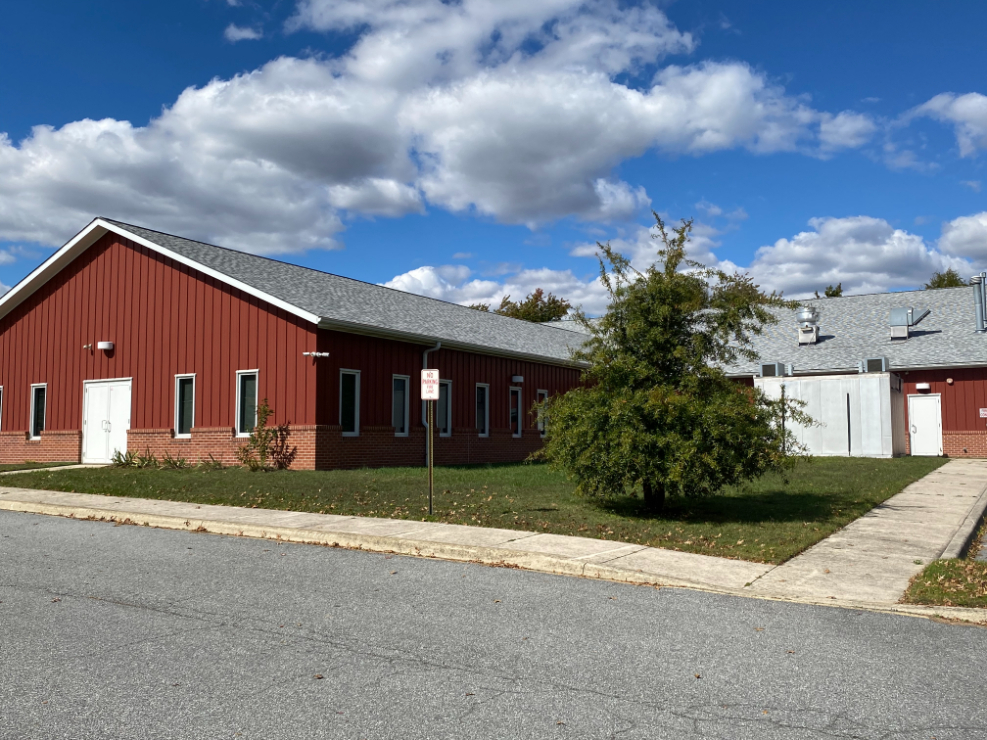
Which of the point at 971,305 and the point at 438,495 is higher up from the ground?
the point at 971,305

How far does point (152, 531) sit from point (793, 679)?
910cm

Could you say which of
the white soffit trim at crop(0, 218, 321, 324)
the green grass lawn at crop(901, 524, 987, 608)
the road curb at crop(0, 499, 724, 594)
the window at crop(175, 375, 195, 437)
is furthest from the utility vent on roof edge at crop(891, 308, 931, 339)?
the road curb at crop(0, 499, 724, 594)

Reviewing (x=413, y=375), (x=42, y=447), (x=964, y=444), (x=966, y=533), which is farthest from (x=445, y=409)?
(x=964, y=444)

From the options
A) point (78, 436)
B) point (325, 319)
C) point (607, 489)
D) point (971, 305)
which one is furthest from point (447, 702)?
point (971, 305)

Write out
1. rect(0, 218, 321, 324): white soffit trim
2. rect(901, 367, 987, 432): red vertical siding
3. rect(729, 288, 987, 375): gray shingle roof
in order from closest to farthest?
rect(0, 218, 321, 324): white soffit trim → rect(901, 367, 987, 432): red vertical siding → rect(729, 288, 987, 375): gray shingle roof

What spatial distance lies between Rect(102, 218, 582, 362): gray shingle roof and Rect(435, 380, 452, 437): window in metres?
1.29

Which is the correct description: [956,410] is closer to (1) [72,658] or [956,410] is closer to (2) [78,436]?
(2) [78,436]

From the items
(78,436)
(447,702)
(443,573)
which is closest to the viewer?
(447,702)

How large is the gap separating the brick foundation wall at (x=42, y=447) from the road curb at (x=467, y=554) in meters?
11.5

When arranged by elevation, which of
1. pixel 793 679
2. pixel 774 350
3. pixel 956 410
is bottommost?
pixel 793 679

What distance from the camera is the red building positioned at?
20500 millimetres

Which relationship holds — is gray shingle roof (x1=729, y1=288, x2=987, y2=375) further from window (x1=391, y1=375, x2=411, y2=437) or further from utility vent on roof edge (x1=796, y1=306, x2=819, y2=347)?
window (x1=391, y1=375, x2=411, y2=437)

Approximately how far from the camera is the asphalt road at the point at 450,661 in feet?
14.5

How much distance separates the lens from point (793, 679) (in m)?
5.18
